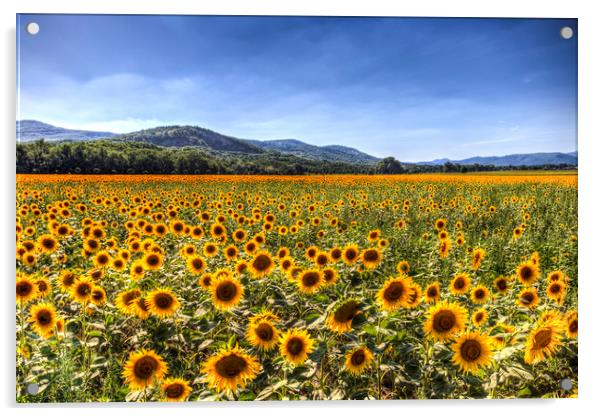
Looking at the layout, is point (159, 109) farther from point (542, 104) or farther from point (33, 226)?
point (542, 104)

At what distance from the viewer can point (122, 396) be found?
297 centimetres

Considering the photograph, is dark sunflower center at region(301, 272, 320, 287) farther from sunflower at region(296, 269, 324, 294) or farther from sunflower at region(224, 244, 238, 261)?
sunflower at region(224, 244, 238, 261)

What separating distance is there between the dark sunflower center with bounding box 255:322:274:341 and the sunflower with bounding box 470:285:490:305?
4.79 feet

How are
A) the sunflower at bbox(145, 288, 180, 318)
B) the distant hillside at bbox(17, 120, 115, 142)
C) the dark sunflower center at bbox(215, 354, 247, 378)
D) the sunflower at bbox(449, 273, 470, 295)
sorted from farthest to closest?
the sunflower at bbox(449, 273, 470, 295) < the distant hillside at bbox(17, 120, 115, 142) < the sunflower at bbox(145, 288, 180, 318) < the dark sunflower center at bbox(215, 354, 247, 378)

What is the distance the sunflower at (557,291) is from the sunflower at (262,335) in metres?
2.03

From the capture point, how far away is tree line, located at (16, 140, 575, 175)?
3092mm

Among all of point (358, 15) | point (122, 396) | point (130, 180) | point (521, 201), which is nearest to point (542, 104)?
point (521, 201)

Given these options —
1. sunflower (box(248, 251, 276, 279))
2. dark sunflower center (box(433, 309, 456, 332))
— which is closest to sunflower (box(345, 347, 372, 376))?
dark sunflower center (box(433, 309, 456, 332))

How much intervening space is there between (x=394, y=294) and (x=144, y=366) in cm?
174

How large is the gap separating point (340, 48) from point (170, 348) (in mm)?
2434

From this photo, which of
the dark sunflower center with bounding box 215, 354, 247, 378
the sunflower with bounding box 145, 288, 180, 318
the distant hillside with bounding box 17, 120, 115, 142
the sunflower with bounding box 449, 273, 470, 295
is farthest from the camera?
the sunflower with bounding box 449, 273, 470, 295

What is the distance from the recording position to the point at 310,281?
3.15m

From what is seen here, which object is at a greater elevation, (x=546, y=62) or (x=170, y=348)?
(x=546, y=62)

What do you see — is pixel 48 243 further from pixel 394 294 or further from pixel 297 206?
pixel 394 294
